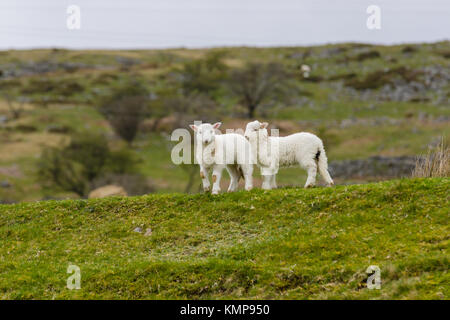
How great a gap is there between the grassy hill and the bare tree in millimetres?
63465

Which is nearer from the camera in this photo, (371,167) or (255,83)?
(371,167)

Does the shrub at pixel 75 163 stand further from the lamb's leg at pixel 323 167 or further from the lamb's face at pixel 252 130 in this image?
the lamb's leg at pixel 323 167

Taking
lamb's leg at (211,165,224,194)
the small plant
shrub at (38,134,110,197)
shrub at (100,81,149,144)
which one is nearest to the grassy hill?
lamb's leg at (211,165,224,194)

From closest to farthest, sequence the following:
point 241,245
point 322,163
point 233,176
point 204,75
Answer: point 241,245 → point 322,163 → point 233,176 → point 204,75

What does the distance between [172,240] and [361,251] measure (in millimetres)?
4860

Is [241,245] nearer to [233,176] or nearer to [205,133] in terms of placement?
[205,133]

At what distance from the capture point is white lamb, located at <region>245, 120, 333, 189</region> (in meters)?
16.8

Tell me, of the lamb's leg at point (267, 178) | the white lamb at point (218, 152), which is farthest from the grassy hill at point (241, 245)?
the lamb's leg at point (267, 178)

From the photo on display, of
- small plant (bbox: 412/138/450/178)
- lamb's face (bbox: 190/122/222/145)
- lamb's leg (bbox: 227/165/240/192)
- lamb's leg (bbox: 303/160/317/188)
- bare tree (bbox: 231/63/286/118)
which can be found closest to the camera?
lamb's face (bbox: 190/122/222/145)

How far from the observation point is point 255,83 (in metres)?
85.2

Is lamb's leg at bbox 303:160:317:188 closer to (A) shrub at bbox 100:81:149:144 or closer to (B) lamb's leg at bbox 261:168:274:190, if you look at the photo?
(B) lamb's leg at bbox 261:168:274:190

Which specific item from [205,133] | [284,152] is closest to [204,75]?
[284,152]

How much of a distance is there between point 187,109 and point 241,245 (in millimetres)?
64258

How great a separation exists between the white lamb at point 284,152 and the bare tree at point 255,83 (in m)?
61.6
